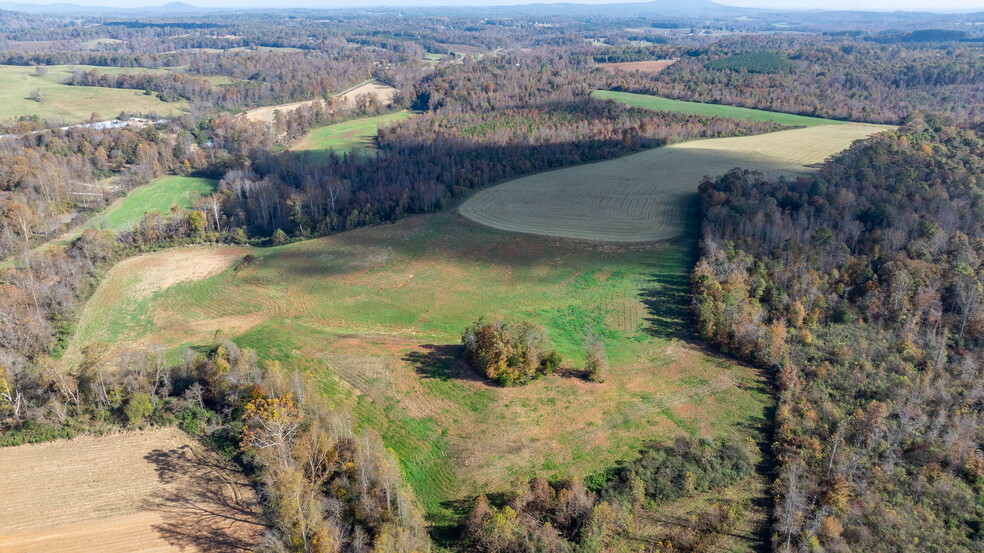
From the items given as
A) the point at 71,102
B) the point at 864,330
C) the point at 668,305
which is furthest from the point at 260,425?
the point at 71,102

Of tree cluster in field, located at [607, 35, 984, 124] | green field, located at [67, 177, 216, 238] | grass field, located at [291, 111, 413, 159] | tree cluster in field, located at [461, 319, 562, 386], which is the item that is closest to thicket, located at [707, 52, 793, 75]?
tree cluster in field, located at [607, 35, 984, 124]

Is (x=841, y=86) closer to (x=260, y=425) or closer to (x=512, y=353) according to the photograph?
(x=512, y=353)

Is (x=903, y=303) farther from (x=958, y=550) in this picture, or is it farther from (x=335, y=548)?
(x=335, y=548)

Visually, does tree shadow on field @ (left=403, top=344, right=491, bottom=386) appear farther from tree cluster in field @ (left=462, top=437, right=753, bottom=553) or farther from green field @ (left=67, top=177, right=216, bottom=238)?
green field @ (left=67, top=177, right=216, bottom=238)

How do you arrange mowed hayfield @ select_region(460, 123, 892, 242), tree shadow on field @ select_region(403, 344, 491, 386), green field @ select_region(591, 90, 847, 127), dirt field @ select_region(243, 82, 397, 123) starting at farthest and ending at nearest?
dirt field @ select_region(243, 82, 397, 123) < green field @ select_region(591, 90, 847, 127) < mowed hayfield @ select_region(460, 123, 892, 242) < tree shadow on field @ select_region(403, 344, 491, 386)

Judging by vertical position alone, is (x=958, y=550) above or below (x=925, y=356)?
below

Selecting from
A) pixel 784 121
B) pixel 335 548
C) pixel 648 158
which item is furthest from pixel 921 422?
pixel 784 121
